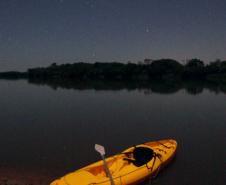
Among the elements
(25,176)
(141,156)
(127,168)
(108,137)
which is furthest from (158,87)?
(25,176)

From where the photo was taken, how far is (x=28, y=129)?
13266mm

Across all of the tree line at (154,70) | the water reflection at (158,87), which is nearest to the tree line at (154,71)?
the tree line at (154,70)

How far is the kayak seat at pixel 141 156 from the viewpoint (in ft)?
24.3

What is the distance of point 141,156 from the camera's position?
773cm

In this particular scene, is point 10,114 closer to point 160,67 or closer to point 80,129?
point 80,129

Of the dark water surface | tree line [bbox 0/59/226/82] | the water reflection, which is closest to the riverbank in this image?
the dark water surface

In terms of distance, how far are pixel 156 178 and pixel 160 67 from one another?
77.1m

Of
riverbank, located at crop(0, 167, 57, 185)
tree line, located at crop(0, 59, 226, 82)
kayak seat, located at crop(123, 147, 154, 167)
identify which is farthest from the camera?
tree line, located at crop(0, 59, 226, 82)

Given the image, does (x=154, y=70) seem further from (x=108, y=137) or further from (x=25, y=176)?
(x=25, y=176)

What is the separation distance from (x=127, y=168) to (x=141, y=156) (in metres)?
1.17

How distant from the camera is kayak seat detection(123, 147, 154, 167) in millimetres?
7410

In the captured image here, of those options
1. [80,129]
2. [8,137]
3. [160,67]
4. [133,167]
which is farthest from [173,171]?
[160,67]

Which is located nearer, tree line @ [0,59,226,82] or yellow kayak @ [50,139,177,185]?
yellow kayak @ [50,139,177,185]

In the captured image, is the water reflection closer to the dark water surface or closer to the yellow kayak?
the dark water surface
